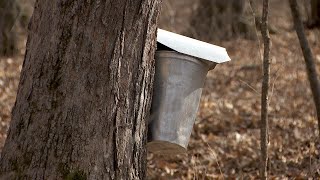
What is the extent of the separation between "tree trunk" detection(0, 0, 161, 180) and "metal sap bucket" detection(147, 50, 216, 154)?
0.24m

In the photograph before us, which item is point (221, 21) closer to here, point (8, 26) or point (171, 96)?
point (8, 26)

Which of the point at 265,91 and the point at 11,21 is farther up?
the point at 11,21

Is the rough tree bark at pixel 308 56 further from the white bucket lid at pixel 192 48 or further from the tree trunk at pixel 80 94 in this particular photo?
the tree trunk at pixel 80 94

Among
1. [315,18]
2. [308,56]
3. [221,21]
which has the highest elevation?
[315,18]

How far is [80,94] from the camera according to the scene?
3.74 metres

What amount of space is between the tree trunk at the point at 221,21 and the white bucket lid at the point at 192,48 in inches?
342

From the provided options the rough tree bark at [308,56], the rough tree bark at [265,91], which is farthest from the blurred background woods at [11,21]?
the rough tree bark at [265,91]

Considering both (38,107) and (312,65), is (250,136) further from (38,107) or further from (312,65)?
(38,107)

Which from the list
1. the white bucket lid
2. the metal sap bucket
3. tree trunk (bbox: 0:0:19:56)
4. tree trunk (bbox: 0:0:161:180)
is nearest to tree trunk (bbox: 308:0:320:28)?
tree trunk (bbox: 0:0:19:56)

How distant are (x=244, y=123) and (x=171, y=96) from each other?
4170mm

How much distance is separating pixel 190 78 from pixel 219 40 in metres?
8.81

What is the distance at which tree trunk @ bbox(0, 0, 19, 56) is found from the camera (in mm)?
10961

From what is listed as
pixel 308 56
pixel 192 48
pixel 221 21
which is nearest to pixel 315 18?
pixel 221 21

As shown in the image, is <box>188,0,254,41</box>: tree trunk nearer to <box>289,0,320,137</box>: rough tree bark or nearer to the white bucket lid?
<box>289,0,320,137</box>: rough tree bark
